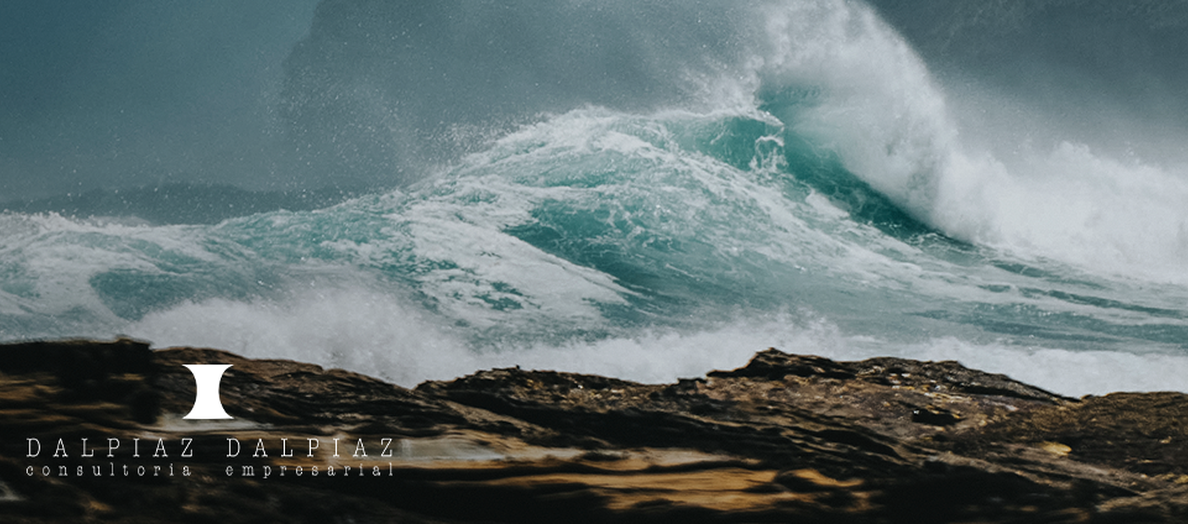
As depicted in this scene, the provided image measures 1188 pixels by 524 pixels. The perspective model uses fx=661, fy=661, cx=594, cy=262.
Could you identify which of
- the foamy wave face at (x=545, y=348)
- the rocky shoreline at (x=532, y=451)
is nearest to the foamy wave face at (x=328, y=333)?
the foamy wave face at (x=545, y=348)

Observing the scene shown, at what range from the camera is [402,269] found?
16.8 feet

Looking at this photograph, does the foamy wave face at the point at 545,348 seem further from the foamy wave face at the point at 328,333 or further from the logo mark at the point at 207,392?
the logo mark at the point at 207,392

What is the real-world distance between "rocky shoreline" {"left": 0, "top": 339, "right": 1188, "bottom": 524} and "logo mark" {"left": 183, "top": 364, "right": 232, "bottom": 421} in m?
0.02

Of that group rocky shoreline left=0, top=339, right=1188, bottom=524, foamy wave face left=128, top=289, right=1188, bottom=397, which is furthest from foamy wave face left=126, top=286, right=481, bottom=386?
rocky shoreline left=0, top=339, right=1188, bottom=524

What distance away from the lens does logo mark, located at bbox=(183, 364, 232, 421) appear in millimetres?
1098

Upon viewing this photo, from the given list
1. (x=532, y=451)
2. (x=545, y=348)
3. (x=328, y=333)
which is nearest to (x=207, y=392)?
(x=532, y=451)

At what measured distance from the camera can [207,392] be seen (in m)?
1.16

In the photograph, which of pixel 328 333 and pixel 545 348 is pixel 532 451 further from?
pixel 328 333

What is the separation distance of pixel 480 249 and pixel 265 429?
14.8ft

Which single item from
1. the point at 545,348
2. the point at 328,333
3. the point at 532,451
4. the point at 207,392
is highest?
the point at 328,333

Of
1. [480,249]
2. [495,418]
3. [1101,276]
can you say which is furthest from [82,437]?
[1101,276]

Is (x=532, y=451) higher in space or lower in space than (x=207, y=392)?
lower

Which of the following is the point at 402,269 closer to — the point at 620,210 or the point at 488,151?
the point at 620,210

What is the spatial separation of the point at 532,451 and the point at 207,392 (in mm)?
580
